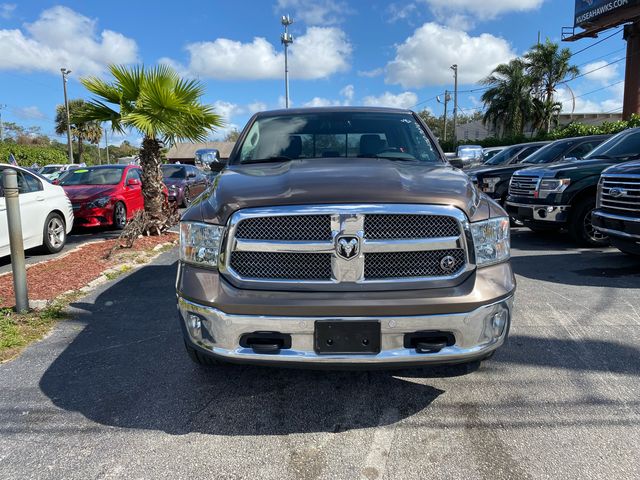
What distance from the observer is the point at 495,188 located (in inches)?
439

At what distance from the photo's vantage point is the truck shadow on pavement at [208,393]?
2834mm

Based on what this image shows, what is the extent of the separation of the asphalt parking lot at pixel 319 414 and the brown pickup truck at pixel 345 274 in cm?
47

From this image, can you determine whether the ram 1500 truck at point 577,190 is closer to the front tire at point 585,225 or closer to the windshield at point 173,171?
the front tire at point 585,225

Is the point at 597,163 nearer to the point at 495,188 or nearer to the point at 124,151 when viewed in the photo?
the point at 495,188

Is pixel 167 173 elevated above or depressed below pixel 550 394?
above

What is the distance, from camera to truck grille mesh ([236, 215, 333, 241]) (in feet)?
8.46

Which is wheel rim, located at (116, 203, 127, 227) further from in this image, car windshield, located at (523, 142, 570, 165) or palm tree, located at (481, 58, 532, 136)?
palm tree, located at (481, 58, 532, 136)

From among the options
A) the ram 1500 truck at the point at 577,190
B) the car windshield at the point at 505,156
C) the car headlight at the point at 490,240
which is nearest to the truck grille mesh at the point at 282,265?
the car headlight at the point at 490,240

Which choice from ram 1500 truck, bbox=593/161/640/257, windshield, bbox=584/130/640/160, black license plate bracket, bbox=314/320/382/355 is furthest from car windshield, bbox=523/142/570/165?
black license plate bracket, bbox=314/320/382/355

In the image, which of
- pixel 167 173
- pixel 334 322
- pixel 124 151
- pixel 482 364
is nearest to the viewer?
pixel 334 322

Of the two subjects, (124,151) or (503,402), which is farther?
(124,151)

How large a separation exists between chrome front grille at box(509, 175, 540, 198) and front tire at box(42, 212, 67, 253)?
26.2 feet

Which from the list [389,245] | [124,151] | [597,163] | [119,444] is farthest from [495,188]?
[124,151]

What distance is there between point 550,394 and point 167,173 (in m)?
14.8
